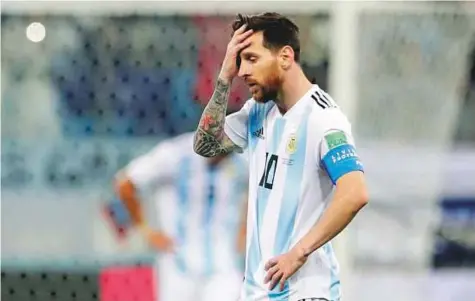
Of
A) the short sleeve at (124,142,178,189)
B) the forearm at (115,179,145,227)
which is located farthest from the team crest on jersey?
the forearm at (115,179,145,227)

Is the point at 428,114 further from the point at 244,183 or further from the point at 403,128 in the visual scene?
the point at 244,183

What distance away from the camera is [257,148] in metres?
3.31

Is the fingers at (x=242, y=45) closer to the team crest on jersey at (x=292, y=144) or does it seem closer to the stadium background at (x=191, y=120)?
the team crest on jersey at (x=292, y=144)

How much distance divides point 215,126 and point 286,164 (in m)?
0.33

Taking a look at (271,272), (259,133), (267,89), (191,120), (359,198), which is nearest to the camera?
(359,198)

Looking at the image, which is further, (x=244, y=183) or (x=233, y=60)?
(x=244, y=183)

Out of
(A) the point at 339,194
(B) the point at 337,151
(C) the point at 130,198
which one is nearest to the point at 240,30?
(B) the point at 337,151

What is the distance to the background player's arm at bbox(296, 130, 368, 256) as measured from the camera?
2.97 m

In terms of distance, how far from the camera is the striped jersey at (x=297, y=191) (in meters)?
3.12

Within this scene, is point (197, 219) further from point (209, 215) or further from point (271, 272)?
point (271, 272)

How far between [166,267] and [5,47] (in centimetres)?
136

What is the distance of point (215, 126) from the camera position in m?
3.38

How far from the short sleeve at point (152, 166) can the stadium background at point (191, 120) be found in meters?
0.05

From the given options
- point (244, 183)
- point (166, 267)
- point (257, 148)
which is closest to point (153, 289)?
point (166, 267)
